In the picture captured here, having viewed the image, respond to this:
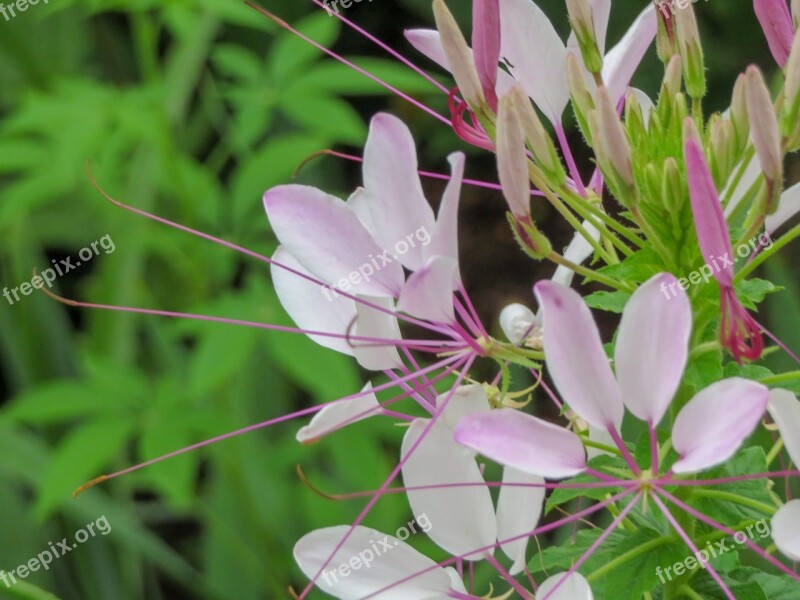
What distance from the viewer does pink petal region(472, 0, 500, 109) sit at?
1.84 feet

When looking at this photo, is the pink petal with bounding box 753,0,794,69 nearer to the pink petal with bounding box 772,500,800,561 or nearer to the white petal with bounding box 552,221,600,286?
the white petal with bounding box 552,221,600,286

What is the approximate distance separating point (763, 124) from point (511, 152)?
119 millimetres

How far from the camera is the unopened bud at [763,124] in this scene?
48 centimetres

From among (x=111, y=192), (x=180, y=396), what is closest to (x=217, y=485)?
(x=180, y=396)

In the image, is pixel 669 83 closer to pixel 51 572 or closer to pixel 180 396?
pixel 180 396

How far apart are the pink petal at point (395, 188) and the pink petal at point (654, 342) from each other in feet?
0.38

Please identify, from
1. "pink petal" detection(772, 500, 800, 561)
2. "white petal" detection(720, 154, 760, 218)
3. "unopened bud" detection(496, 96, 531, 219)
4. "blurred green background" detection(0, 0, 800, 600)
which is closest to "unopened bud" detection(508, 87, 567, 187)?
"unopened bud" detection(496, 96, 531, 219)

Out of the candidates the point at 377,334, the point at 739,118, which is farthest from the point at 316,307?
the point at 739,118

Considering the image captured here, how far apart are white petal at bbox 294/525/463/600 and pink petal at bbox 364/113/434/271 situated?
0.16m

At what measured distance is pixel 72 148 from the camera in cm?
120

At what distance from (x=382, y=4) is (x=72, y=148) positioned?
1.42 meters

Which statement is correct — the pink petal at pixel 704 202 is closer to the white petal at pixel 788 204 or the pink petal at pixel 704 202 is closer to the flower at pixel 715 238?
the flower at pixel 715 238

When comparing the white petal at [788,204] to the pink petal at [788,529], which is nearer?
the pink petal at [788,529]

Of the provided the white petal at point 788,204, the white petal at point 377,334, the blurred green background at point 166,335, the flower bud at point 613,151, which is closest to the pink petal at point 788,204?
the white petal at point 788,204
